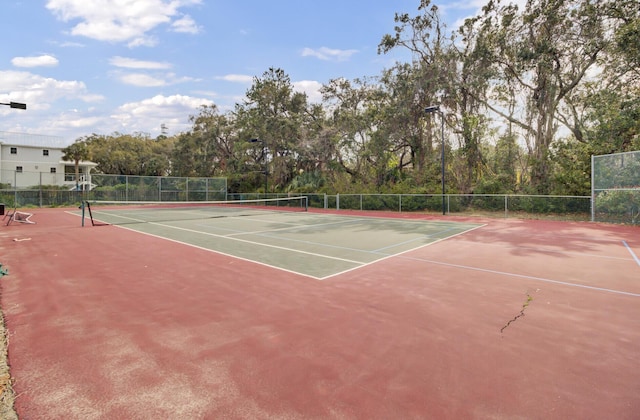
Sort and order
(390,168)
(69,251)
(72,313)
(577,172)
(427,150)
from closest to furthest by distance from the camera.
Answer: (72,313) → (69,251) → (577,172) → (427,150) → (390,168)

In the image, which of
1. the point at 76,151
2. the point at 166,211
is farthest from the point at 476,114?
the point at 76,151

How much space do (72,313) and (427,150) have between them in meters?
24.5

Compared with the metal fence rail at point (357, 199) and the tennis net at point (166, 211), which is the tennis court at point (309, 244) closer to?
the tennis net at point (166, 211)

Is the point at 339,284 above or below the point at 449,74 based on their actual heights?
below

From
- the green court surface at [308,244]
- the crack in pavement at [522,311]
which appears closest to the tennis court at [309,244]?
the green court surface at [308,244]

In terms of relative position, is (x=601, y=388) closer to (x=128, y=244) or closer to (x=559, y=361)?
(x=559, y=361)

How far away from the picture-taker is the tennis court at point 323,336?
8.55 ft

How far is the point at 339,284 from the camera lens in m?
5.80

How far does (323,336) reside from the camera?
148 inches

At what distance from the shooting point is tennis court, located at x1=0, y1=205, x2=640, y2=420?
8.55 ft

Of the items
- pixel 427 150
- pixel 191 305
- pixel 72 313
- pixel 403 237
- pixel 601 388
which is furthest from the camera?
pixel 427 150

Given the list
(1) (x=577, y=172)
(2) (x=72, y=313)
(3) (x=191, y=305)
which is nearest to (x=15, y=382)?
(2) (x=72, y=313)

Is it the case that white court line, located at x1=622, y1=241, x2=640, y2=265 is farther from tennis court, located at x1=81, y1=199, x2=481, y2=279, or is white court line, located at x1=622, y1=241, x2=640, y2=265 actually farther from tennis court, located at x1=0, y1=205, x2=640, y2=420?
tennis court, located at x1=81, y1=199, x2=481, y2=279

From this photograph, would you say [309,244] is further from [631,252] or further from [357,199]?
[357,199]
